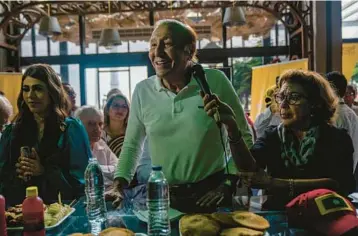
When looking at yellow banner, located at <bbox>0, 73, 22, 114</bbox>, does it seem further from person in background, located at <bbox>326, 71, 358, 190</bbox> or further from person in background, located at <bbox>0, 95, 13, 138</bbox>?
person in background, located at <bbox>326, 71, 358, 190</bbox>

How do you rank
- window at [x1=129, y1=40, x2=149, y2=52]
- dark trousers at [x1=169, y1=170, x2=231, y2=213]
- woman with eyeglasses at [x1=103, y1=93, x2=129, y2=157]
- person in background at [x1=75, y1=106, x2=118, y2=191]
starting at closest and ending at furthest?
dark trousers at [x1=169, y1=170, x2=231, y2=213] → person in background at [x1=75, y1=106, x2=118, y2=191] → woman with eyeglasses at [x1=103, y1=93, x2=129, y2=157] → window at [x1=129, y1=40, x2=149, y2=52]

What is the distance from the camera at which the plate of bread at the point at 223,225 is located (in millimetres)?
1109

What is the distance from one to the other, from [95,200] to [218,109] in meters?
0.53

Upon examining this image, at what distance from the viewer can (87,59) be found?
688 cm

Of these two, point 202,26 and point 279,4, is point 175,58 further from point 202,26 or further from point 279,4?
point 202,26

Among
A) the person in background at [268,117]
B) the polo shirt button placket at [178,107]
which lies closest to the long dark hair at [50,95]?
the polo shirt button placket at [178,107]

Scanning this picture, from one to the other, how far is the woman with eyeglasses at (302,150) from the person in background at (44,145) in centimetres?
77

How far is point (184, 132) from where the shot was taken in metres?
1.53

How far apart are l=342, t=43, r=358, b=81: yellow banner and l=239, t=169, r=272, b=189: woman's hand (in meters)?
4.47

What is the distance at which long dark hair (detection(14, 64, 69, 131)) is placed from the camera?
1.90m

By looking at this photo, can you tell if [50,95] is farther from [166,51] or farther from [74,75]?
[74,75]

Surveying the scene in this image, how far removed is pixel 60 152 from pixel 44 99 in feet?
0.87

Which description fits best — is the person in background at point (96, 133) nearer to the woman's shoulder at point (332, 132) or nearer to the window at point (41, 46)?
the woman's shoulder at point (332, 132)

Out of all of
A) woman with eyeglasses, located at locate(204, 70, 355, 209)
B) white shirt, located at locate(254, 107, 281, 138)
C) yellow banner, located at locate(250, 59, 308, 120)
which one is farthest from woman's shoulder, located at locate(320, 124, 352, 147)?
yellow banner, located at locate(250, 59, 308, 120)
